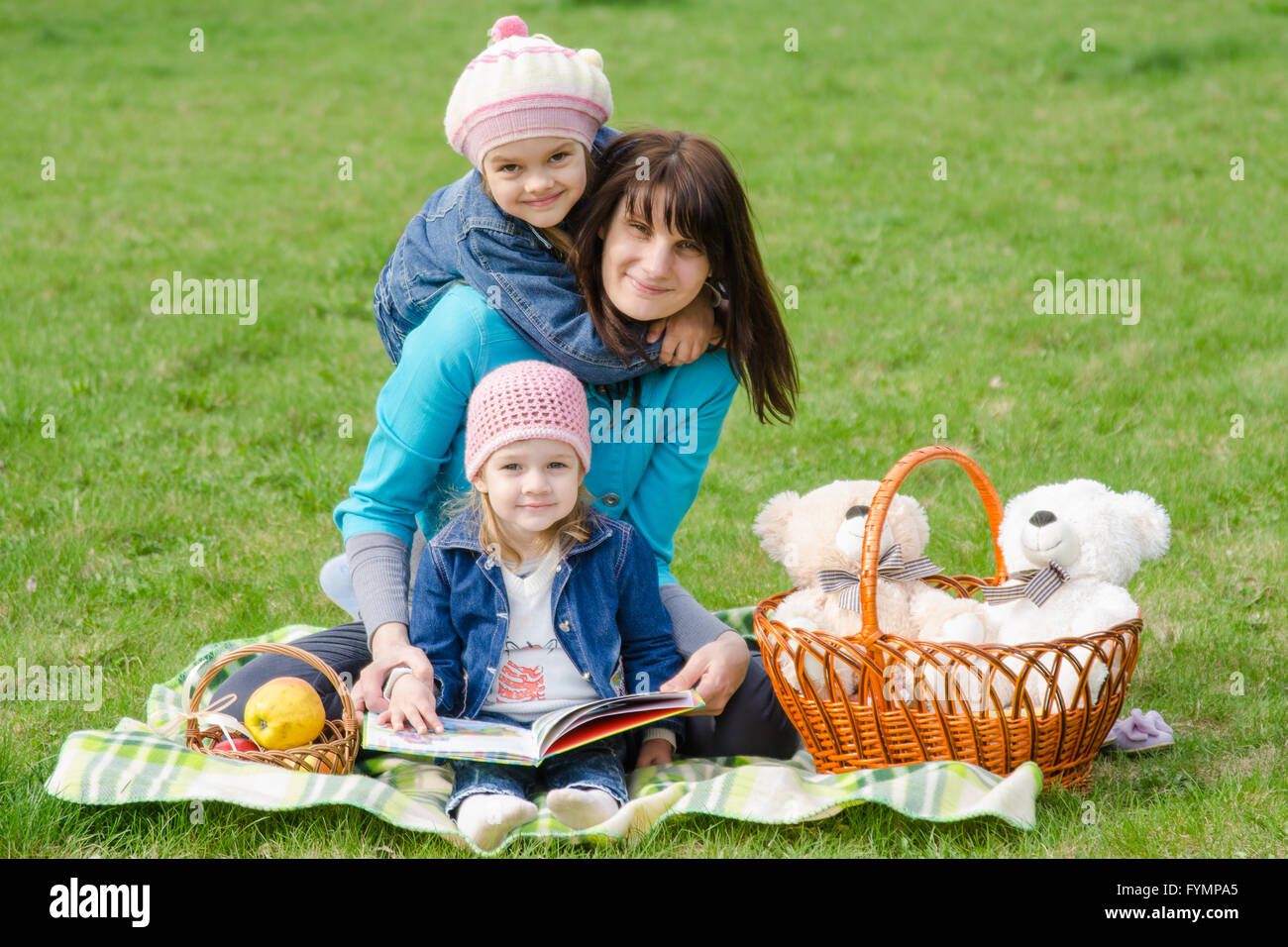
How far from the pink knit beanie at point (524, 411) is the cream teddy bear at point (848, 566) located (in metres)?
0.71

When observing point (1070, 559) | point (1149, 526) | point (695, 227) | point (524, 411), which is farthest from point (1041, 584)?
point (524, 411)

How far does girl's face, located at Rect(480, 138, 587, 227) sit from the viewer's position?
9.53 feet

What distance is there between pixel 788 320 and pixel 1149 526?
3790 millimetres

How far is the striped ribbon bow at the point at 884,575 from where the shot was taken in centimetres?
326

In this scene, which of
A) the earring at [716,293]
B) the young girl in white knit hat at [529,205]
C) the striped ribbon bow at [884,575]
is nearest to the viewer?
the young girl in white knit hat at [529,205]

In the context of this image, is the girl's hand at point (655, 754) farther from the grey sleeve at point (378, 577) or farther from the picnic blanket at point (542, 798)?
the grey sleeve at point (378, 577)

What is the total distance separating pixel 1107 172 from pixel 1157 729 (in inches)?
243

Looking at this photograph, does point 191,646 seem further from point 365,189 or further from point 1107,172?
point 1107,172

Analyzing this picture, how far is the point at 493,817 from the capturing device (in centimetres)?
265

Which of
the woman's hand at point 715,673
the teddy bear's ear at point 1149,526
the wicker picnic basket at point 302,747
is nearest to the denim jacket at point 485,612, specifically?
the woman's hand at point 715,673

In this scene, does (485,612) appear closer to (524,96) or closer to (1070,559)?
(524,96)

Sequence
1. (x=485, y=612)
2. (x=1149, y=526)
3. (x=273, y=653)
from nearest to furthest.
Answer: (x=485, y=612), (x=273, y=653), (x=1149, y=526)

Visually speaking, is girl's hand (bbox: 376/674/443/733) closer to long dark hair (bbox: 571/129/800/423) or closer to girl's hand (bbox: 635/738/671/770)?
girl's hand (bbox: 635/738/671/770)
